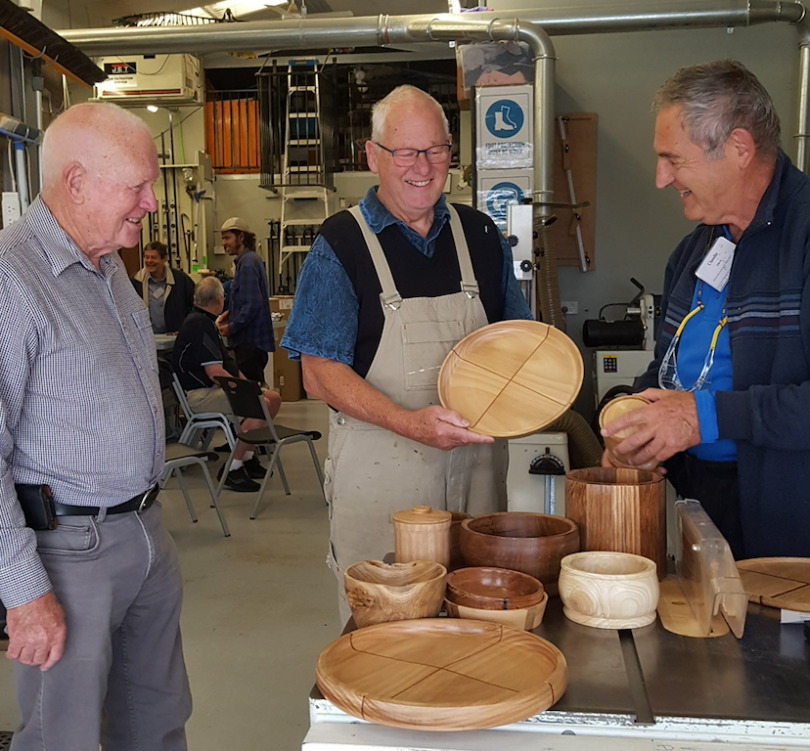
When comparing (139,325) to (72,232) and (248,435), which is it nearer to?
(72,232)

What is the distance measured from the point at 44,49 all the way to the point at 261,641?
9.87 ft

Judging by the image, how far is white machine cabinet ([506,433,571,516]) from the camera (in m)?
3.86

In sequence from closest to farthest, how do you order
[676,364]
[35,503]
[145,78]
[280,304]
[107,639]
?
1. [35,503]
2. [107,639]
3. [676,364]
4. [145,78]
5. [280,304]

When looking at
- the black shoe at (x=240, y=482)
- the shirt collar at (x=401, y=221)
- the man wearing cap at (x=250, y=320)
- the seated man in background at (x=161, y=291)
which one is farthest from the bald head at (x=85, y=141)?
the seated man in background at (x=161, y=291)

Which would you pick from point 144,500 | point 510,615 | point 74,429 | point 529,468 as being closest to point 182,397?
point 529,468

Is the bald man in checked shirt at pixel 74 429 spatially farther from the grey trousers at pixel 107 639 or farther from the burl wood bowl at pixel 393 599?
the burl wood bowl at pixel 393 599

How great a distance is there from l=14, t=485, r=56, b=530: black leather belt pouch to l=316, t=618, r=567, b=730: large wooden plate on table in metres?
0.79

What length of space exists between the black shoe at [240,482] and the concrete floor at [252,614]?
103mm

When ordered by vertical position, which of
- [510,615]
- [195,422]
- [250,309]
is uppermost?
[250,309]

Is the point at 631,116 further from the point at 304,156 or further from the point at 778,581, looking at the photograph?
the point at 304,156

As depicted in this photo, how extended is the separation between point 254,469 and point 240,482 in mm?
358

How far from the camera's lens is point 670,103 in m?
1.70

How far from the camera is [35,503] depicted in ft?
5.40

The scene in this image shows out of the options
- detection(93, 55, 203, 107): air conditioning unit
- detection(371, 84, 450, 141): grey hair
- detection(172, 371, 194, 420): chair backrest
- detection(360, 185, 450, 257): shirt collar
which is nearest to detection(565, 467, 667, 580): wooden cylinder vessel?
detection(360, 185, 450, 257): shirt collar
